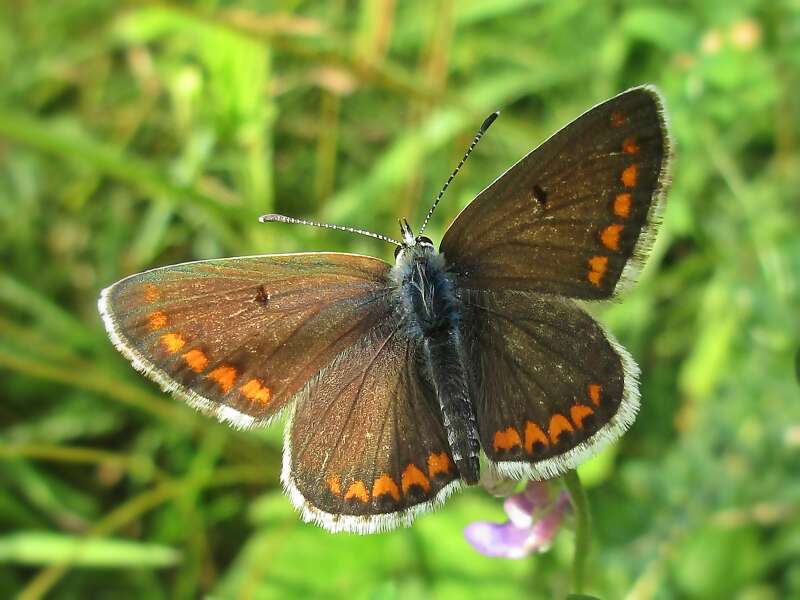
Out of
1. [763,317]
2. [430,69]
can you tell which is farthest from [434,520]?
[430,69]

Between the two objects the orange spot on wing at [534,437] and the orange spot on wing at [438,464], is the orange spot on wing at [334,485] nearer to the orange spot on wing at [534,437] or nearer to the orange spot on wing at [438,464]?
the orange spot on wing at [438,464]

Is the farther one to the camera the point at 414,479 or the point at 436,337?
the point at 436,337

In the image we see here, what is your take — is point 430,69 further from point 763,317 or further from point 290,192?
point 763,317

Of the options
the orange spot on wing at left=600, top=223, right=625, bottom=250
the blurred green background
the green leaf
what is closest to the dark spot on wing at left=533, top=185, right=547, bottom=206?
the orange spot on wing at left=600, top=223, right=625, bottom=250

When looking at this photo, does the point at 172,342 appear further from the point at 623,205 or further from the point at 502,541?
the point at 623,205

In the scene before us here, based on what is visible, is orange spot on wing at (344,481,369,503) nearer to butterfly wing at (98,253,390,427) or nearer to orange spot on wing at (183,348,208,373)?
butterfly wing at (98,253,390,427)

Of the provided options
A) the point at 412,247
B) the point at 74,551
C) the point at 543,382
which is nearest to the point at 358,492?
the point at 543,382

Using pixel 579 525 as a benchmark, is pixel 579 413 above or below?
above

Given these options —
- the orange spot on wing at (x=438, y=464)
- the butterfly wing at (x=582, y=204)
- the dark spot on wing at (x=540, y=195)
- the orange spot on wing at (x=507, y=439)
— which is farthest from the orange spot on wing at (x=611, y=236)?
the orange spot on wing at (x=438, y=464)
